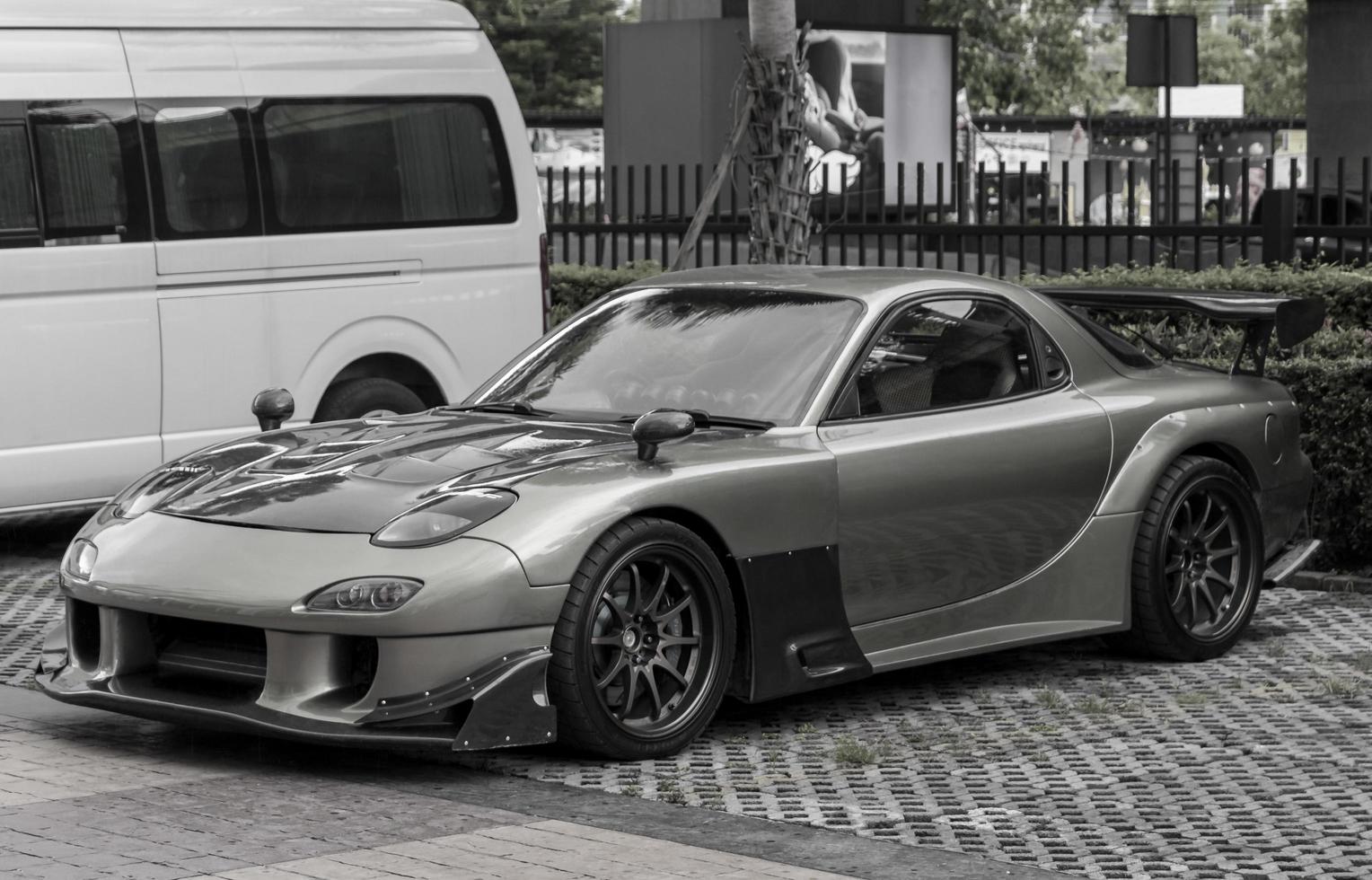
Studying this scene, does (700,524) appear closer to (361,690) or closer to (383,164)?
(361,690)

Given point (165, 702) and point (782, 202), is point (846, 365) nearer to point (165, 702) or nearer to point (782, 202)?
point (165, 702)

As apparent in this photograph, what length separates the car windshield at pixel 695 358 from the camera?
6.90 m

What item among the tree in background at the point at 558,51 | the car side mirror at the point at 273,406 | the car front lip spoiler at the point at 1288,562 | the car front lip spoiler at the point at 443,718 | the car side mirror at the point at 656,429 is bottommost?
the car front lip spoiler at the point at 1288,562

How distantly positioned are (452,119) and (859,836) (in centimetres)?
671

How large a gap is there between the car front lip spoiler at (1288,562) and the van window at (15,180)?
5545mm

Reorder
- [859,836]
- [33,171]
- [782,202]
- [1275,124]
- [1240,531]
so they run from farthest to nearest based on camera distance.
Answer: [1275,124] → [782,202] → [33,171] → [1240,531] → [859,836]

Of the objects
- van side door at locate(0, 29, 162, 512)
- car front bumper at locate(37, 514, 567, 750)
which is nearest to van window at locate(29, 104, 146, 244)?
van side door at locate(0, 29, 162, 512)

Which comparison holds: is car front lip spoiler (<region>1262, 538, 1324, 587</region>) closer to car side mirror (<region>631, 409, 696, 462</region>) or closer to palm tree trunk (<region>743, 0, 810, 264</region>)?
car side mirror (<region>631, 409, 696, 462</region>)

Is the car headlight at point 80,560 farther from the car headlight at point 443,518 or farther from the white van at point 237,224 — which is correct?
the white van at point 237,224

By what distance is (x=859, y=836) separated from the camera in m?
5.43

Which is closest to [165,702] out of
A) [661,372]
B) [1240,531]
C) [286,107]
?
[661,372]

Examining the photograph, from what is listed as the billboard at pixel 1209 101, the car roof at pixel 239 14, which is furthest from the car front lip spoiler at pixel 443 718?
the billboard at pixel 1209 101

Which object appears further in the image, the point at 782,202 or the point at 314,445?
the point at 782,202

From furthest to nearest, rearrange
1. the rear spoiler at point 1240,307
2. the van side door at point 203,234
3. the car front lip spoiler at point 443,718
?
the van side door at point 203,234 → the rear spoiler at point 1240,307 → the car front lip spoiler at point 443,718
